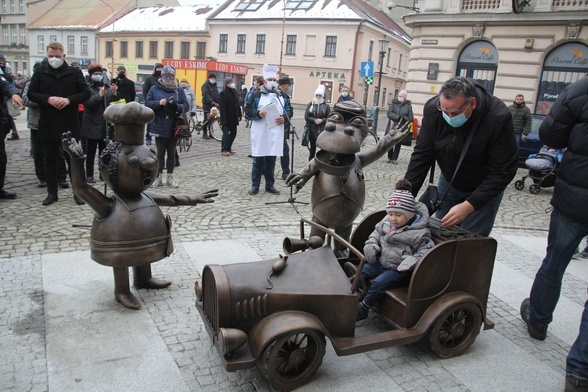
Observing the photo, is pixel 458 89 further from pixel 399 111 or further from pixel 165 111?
pixel 399 111

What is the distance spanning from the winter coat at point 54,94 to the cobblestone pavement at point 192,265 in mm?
1037

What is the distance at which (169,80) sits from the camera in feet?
25.0

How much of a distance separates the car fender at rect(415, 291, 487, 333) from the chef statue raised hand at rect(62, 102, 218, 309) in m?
2.02

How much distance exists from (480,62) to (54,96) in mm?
15300

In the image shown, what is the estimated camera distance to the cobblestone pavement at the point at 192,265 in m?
2.98

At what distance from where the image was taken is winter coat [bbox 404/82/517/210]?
337cm

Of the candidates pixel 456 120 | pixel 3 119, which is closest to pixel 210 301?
pixel 456 120

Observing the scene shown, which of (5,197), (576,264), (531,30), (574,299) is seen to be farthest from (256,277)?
(531,30)

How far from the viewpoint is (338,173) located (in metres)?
4.06

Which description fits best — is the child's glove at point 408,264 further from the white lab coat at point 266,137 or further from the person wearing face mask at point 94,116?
the person wearing face mask at point 94,116

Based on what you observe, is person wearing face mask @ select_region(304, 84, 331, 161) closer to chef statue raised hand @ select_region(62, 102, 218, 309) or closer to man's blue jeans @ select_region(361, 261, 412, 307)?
chef statue raised hand @ select_region(62, 102, 218, 309)

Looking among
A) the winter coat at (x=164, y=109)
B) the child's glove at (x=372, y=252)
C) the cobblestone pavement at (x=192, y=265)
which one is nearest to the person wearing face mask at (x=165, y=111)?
the winter coat at (x=164, y=109)

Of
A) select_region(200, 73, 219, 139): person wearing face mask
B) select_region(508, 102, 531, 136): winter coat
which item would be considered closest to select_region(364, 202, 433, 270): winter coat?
select_region(508, 102, 531, 136): winter coat

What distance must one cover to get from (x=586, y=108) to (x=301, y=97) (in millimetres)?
38404
